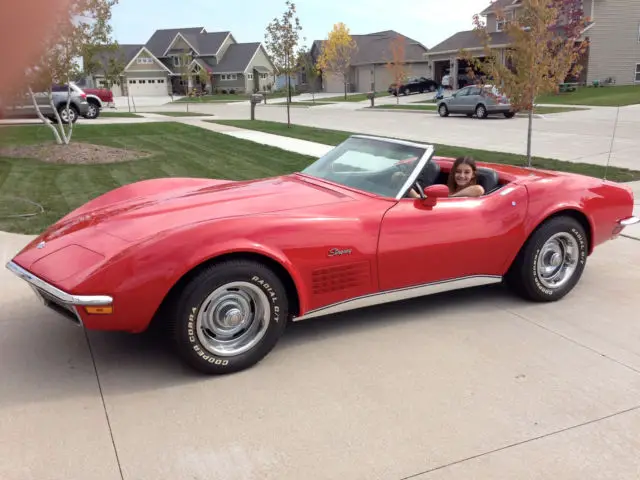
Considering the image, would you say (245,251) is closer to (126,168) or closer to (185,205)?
(185,205)

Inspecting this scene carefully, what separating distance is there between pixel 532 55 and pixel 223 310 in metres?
8.57

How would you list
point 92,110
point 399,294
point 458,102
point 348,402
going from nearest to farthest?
point 348,402
point 399,294
point 92,110
point 458,102

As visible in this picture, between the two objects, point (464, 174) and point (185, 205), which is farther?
point (464, 174)

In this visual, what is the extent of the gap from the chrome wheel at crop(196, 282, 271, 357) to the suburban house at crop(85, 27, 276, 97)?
6681 cm

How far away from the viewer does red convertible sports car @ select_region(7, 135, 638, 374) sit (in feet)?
10.7

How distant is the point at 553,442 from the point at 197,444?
1726 mm

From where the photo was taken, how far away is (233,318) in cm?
346

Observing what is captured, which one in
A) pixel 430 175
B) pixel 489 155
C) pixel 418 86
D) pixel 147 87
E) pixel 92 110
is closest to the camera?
pixel 430 175

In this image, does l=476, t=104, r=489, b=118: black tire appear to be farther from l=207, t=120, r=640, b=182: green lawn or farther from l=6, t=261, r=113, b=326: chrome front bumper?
l=6, t=261, r=113, b=326: chrome front bumper

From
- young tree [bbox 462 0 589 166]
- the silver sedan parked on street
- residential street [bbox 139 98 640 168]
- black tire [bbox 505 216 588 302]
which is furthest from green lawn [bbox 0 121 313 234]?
the silver sedan parked on street

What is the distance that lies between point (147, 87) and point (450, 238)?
227 feet

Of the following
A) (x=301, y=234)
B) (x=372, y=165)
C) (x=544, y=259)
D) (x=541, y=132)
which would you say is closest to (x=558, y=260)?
(x=544, y=259)

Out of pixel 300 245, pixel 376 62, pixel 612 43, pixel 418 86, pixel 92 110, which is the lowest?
pixel 300 245

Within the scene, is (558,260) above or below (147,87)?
below
